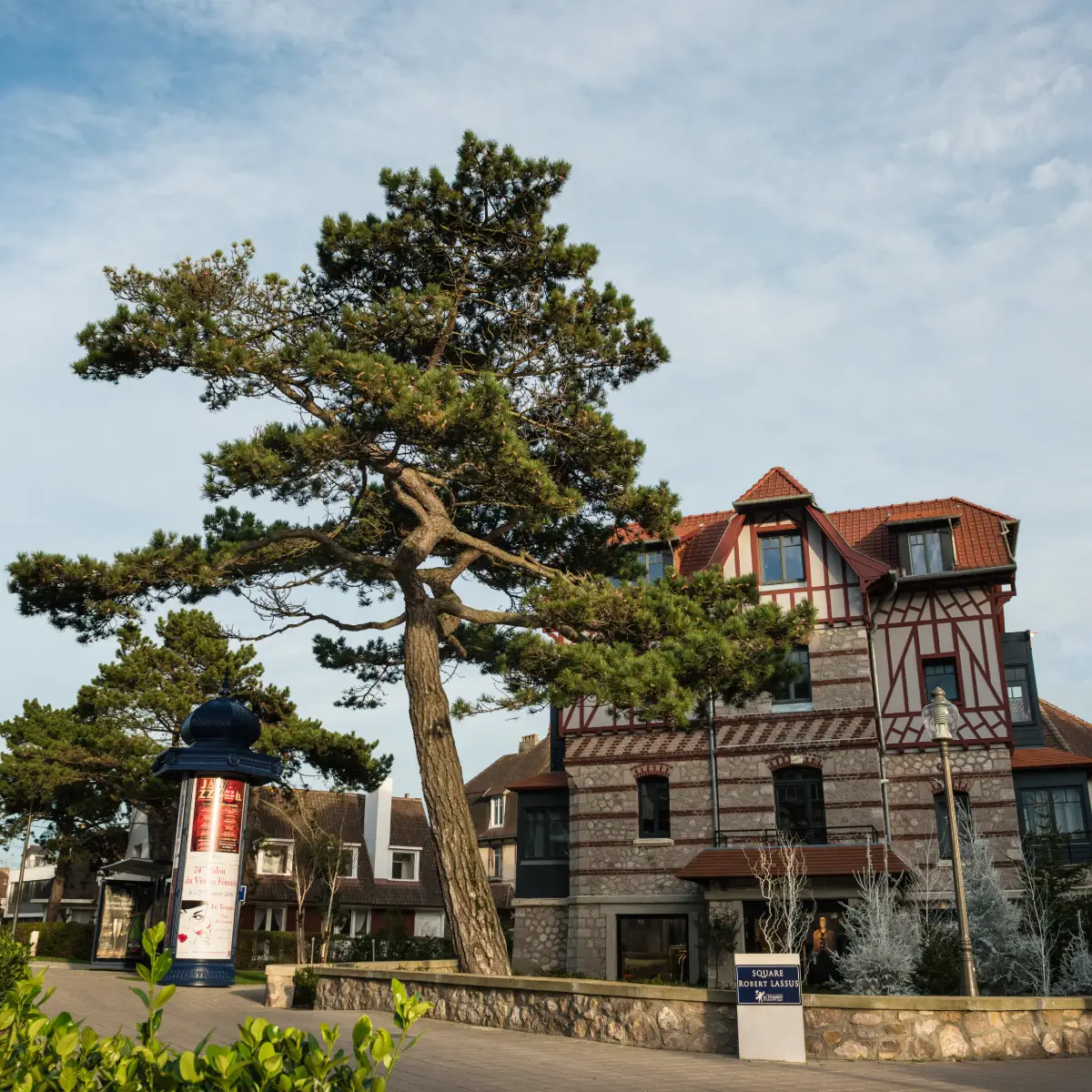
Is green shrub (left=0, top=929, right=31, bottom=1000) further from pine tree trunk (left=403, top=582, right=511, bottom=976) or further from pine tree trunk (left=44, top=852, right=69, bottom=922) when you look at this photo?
pine tree trunk (left=44, top=852, right=69, bottom=922)

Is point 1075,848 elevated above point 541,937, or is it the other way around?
point 1075,848

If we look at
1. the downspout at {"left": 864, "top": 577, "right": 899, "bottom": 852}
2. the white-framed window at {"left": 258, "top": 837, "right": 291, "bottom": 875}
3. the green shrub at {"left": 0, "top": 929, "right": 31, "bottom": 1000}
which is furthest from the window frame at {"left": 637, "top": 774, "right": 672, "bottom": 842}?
the white-framed window at {"left": 258, "top": 837, "right": 291, "bottom": 875}

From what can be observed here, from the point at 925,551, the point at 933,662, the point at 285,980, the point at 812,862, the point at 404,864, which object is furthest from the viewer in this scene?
the point at 404,864

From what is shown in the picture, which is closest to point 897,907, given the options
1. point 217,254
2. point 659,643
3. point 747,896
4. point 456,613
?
point 747,896

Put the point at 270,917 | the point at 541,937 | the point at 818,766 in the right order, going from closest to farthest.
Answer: the point at 818,766
the point at 541,937
the point at 270,917

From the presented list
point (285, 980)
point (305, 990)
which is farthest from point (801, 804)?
point (285, 980)

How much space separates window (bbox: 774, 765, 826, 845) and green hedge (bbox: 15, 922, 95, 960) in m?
24.9

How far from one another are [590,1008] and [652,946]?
39.6 feet

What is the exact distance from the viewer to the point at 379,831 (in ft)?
135

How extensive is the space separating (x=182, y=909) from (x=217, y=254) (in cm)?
1058

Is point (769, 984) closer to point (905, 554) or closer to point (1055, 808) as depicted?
point (1055, 808)

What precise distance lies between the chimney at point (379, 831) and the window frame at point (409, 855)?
323 millimetres

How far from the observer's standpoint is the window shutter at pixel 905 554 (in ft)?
76.9

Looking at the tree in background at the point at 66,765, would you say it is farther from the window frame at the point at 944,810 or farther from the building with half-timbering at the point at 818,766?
the window frame at the point at 944,810
